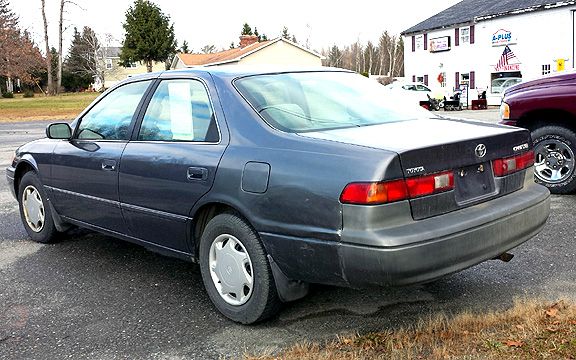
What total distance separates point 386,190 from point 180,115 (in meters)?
1.73

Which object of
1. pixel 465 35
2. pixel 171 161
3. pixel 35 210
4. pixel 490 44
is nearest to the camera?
pixel 171 161

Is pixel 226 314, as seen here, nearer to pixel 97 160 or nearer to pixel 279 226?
pixel 279 226

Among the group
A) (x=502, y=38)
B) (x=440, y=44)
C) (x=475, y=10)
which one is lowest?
(x=502, y=38)

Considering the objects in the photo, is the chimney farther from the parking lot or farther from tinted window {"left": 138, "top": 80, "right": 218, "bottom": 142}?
tinted window {"left": 138, "top": 80, "right": 218, "bottom": 142}

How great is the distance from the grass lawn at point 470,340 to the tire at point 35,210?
3.07 m

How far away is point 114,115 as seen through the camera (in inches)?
186

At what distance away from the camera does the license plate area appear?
330 cm

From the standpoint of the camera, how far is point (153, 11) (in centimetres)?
6206

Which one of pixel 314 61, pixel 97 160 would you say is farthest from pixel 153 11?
pixel 97 160

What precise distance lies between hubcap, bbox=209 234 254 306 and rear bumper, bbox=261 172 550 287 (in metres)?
0.30

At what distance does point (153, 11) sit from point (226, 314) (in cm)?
6256

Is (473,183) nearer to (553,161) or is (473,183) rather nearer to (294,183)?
(294,183)

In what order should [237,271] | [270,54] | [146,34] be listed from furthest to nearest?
1. [146,34]
2. [270,54]
3. [237,271]

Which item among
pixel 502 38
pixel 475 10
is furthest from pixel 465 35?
pixel 502 38
